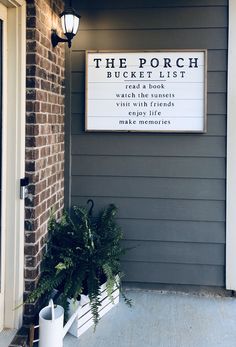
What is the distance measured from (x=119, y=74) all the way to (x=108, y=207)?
1.01 m

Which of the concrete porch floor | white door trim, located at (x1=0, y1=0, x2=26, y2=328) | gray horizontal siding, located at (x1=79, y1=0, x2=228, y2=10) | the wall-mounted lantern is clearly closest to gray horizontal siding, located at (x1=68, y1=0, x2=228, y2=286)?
gray horizontal siding, located at (x1=79, y1=0, x2=228, y2=10)

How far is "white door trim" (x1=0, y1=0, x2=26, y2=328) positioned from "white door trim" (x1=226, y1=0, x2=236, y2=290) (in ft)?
5.04

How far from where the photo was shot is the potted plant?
9.21ft

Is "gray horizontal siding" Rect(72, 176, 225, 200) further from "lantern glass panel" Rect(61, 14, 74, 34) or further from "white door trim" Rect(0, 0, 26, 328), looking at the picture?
"lantern glass panel" Rect(61, 14, 74, 34)

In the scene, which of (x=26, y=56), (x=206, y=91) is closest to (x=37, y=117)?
(x=26, y=56)

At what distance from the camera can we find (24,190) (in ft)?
8.97

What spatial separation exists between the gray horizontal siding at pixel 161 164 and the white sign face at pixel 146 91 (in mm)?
66

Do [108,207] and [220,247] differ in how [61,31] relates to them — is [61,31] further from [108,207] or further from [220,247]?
[220,247]

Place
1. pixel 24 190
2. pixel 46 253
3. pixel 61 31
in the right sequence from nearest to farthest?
pixel 24 190 < pixel 46 253 < pixel 61 31

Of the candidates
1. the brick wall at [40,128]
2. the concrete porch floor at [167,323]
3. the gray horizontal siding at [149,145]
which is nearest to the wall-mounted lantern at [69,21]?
the brick wall at [40,128]

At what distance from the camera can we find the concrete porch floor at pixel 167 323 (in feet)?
9.05

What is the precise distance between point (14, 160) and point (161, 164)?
4.01 ft

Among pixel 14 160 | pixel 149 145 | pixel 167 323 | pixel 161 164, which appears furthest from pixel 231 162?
pixel 14 160

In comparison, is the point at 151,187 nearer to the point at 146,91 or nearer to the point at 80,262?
the point at 146,91
